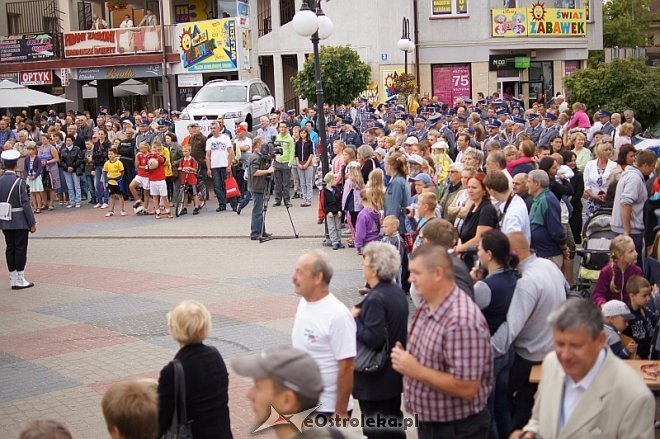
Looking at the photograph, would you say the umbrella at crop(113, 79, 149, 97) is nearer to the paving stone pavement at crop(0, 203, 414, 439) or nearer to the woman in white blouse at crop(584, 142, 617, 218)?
the paving stone pavement at crop(0, 203, 414, 439)

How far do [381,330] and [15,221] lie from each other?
9.25 m

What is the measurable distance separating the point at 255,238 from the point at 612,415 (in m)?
13.6

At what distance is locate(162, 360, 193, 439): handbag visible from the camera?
5.58 metres

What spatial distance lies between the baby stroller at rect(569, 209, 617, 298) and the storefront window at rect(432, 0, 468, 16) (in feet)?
93.8

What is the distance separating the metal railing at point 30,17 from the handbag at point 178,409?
40312 mm

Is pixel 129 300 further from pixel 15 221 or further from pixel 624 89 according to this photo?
pixel 624 89

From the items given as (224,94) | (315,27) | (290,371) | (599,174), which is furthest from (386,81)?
(290,371)

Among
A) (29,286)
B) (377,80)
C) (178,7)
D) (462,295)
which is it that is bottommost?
(29,286)

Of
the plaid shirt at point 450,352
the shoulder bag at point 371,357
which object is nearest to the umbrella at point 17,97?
the shoulder bag at point 371,357

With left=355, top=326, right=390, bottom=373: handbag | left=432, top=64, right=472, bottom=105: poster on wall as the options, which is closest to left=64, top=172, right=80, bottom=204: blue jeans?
left=355, top=326, right=390, bottom=373: handbag

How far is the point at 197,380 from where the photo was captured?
223 inches

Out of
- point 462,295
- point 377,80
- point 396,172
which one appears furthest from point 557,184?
point 377,80

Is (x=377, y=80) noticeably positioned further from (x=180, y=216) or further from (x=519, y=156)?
(x=519, y=156)

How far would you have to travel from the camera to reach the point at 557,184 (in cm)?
1189
